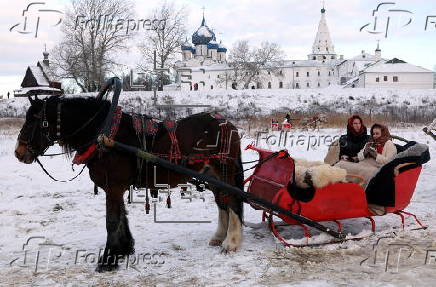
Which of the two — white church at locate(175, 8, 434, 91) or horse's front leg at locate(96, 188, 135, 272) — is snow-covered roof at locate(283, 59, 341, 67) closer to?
white church at locate(175, 8, 434, 91)

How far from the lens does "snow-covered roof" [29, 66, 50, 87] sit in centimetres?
→ 4550

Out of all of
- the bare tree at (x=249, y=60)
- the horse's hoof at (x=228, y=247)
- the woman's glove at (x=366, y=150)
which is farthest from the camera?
the bare tree at (x=249, y=60)

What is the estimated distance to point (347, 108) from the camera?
3403 cm

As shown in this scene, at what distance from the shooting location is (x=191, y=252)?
4.95 metres

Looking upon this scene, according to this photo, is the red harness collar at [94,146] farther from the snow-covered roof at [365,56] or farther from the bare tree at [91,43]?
the snow-covered roof at [365,56]

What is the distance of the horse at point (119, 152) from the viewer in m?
4.46

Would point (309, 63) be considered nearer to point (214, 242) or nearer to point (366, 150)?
point (366, 150)

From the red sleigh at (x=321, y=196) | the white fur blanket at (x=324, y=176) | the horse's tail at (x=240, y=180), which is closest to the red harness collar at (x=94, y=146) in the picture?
the horse's tail at (x=240, y=180)

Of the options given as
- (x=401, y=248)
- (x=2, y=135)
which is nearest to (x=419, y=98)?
(x=2, y=135)

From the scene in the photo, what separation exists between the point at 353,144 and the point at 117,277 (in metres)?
4.02

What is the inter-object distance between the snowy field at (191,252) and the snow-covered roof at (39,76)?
41.4 meters

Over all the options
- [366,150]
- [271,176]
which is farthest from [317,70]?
[271,176]

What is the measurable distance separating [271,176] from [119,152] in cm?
192

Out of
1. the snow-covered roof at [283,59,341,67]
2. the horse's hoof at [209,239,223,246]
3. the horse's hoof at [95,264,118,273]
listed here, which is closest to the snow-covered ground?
the horse's hoof at [209,239,223,246]
